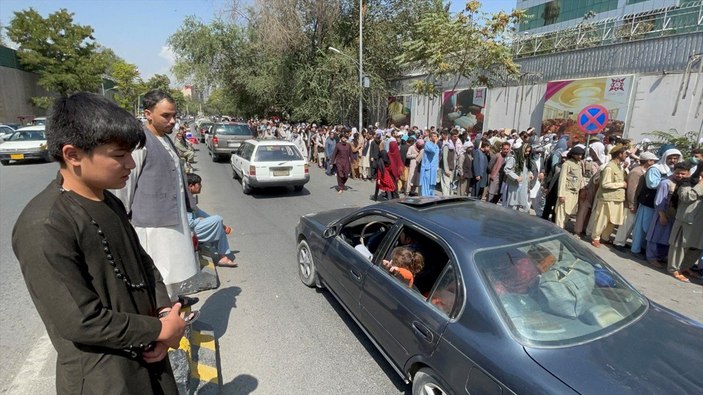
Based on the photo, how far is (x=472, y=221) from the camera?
2855 mm

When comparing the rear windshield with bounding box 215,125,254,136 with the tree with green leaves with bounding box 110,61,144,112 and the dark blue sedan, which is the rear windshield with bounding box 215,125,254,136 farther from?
the tree with green leaves with bounding box 110,61,144,112

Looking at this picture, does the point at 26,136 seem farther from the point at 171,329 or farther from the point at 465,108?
the point at 465,108

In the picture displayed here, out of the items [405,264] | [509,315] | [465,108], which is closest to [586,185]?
[405,264]

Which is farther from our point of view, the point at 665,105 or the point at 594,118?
the point at 665,105

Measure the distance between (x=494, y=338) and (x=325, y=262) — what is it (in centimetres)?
225

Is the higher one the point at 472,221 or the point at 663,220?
the point at 472,221

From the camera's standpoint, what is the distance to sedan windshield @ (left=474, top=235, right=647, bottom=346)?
2078 mm

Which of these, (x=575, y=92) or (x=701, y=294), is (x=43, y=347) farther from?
(x=575, y=92)

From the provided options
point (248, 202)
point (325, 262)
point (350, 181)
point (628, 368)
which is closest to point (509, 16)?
point (350, 181)

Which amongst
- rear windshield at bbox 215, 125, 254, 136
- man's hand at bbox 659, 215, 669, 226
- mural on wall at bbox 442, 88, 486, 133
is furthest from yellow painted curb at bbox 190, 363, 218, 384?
mural on wall at bbox 442, 88, 486, 133

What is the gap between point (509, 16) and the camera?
13281 mm

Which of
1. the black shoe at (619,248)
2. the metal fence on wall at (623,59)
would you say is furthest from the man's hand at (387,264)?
the metal fence on wall at (623,59)

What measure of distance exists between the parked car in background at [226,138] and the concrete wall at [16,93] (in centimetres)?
3078

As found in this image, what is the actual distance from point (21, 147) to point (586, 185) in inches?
768
